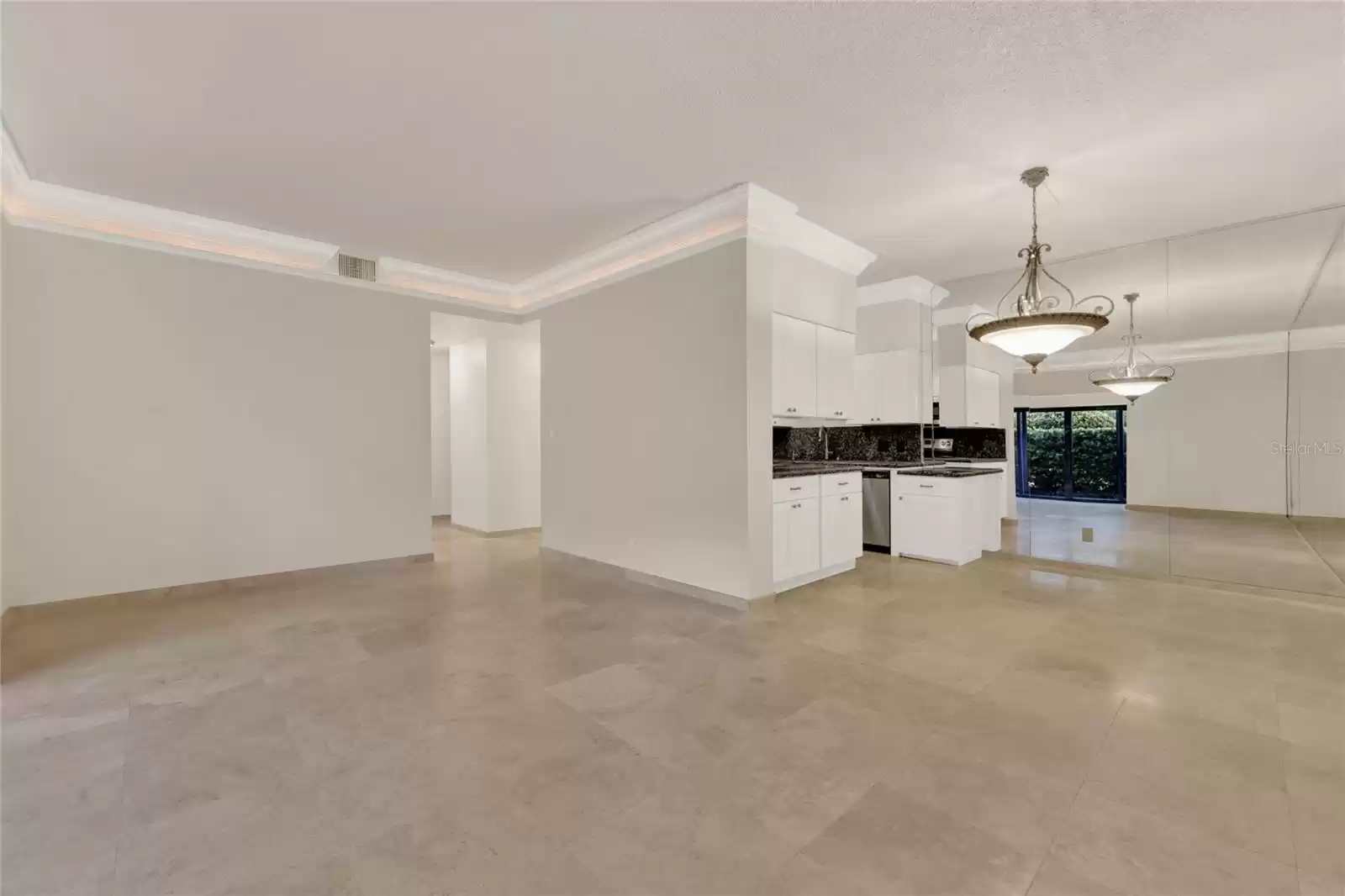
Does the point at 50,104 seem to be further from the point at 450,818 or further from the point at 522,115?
the point at 450,818

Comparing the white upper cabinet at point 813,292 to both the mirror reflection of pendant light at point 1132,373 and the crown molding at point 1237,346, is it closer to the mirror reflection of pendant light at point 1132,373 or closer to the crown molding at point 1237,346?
the mirror reflection of pendant light at point 1132,373

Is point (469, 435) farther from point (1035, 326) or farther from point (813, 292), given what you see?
point (1035, 326)

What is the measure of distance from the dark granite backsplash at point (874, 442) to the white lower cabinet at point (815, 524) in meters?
1.25

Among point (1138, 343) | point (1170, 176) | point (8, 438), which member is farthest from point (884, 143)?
point (8, 438)

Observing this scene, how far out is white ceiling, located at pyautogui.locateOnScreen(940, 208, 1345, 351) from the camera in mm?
4642

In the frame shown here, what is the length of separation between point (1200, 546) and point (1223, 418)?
1.12 meters

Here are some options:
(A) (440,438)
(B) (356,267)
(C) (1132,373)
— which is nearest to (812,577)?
(C) (1132,373)

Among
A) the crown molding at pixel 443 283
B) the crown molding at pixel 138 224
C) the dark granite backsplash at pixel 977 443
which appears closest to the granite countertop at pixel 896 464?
the dark granite backsplash at pixel 977 443

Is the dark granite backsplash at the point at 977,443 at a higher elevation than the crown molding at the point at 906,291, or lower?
lower

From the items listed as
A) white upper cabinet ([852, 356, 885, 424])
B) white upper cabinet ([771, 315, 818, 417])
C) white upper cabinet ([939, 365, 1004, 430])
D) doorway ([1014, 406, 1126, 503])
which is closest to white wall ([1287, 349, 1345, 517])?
doorway ([1014, 406, 1126, 503])

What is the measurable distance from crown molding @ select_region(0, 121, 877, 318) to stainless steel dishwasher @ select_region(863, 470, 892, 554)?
215 cm

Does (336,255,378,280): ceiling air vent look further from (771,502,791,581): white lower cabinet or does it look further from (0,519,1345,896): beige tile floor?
(771,502,791,581): white lower cabinet

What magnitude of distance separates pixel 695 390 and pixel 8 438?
4.82 metres

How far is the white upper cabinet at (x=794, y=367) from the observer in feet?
15.0
